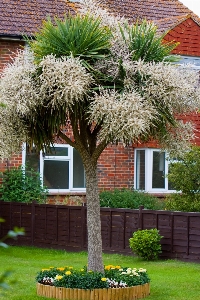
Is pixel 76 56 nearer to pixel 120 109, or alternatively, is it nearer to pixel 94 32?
pixel 94 32

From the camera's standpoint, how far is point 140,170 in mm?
22531

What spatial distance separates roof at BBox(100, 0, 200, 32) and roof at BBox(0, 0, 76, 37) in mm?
1513

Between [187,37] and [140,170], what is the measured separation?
449 cm

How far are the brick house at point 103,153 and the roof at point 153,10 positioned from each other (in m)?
0.04

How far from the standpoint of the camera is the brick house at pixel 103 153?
2080 cm

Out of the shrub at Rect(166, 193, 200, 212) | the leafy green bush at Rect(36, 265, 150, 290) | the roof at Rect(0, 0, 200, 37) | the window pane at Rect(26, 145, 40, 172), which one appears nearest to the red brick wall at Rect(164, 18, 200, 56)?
the roof at Rect(0, 0, 200, 37)

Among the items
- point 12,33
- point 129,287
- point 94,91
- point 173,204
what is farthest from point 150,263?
point 12,33

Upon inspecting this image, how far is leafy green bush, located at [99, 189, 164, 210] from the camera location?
19969 mm

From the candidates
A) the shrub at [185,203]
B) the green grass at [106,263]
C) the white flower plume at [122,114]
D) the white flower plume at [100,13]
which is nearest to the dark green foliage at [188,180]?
the shrub at [185,203]

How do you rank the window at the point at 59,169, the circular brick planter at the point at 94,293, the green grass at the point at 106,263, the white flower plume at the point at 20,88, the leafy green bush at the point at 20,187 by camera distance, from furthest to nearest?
the window at the point at 59,169 → the leafy green bush at the point at 20,187 → the green grass at the point at 106,263 → the circular brick planter at the point at 94,293 → the white flower plume at the point at 20,88

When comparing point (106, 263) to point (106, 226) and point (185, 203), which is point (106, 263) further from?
point (185, 203)

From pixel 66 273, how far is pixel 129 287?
96cm

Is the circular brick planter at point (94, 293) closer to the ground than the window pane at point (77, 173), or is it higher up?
closer to the ground

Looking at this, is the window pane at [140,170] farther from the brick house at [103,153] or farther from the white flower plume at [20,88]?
the white flower plume at [20,88]
